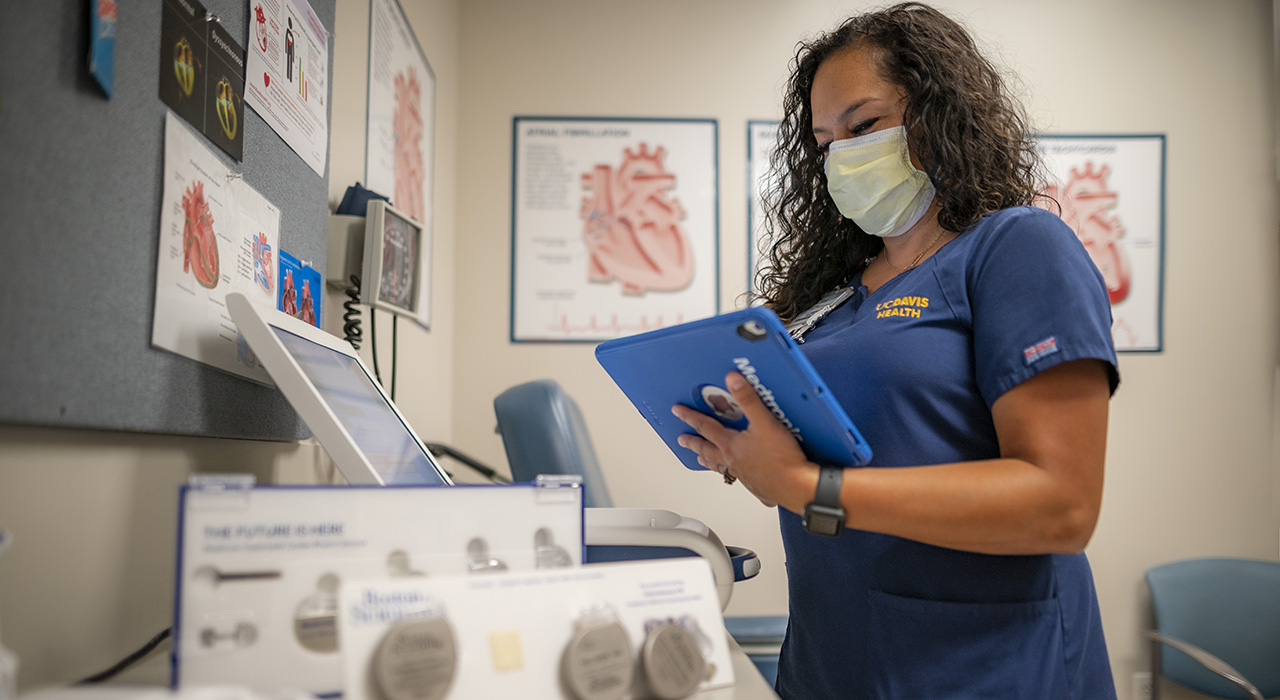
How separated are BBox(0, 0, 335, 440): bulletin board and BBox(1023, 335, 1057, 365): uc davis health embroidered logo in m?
0.89

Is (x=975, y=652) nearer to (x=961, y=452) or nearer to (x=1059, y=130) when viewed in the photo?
(x=961, y=452)

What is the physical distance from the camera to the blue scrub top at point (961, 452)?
2.83ft

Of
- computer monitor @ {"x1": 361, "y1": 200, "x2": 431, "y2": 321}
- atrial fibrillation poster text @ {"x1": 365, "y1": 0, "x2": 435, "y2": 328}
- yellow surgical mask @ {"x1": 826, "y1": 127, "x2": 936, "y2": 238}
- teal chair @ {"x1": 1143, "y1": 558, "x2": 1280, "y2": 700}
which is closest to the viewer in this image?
yellow surgical mask @ {"x1": 826, "y1": 127, "x2": 936, "y2": 238}

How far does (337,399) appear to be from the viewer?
2.74ft

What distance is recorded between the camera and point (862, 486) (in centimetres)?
82

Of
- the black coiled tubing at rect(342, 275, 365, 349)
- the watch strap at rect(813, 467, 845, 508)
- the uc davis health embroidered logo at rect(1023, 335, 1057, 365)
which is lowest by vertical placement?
the watch strap at rect(813, 467, 845, 508)

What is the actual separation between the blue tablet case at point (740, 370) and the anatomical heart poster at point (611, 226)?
168cm

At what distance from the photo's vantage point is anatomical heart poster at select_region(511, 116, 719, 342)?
2.68 m

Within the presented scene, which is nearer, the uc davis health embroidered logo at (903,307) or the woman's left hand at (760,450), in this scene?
the woman's left hand at (760,450)

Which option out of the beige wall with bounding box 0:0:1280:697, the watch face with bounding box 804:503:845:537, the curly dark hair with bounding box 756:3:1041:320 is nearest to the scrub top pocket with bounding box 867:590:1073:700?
the watch face with bounding box 804:503:845:537

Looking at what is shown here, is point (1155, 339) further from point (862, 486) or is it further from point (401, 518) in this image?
point (401, 518)

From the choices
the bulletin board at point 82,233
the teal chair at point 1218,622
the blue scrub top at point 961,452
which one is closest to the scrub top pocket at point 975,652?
the blue scrub top at point 961,452

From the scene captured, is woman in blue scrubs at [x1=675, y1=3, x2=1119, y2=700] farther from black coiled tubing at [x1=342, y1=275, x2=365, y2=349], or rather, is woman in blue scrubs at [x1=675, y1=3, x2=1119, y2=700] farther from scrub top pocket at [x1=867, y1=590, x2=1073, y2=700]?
black coiled tubing at [x1=342, y1=275, x2=365, y2=349]

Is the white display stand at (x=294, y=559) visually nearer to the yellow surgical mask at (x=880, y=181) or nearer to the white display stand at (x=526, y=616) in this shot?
the white display stand at (x=526, y=616)
